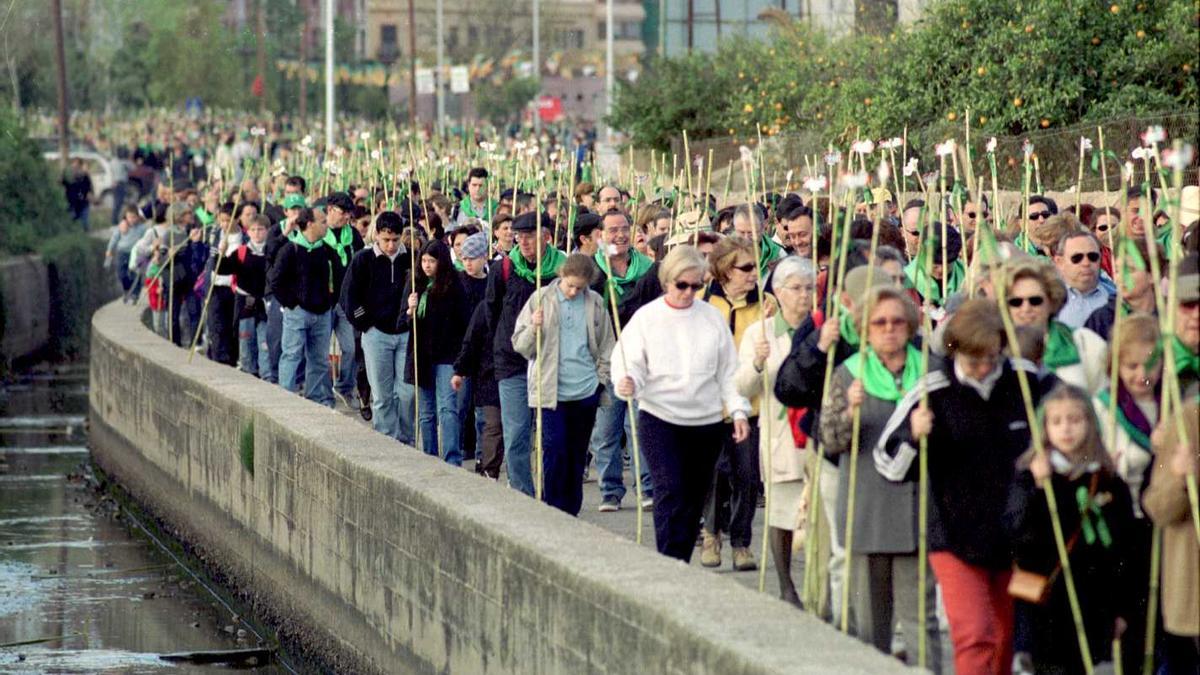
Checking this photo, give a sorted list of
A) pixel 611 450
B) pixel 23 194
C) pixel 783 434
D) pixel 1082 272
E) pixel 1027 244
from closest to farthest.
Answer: pixel 783 434, pixel 1082 272, pixel 1027 244, pixel 611 450, pixel 23 194

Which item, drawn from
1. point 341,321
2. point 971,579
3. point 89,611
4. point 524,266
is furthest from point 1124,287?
point 341,321

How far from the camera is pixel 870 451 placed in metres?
7.98

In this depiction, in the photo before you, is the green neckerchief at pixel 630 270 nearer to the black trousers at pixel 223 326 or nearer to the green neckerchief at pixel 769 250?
the green neckerchief at pixel 769 250

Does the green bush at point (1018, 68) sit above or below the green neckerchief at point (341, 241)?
above

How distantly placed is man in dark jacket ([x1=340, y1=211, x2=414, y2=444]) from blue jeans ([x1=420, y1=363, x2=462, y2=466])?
278 mm

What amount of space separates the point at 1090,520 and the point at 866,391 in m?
0.96

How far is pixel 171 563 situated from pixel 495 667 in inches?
290

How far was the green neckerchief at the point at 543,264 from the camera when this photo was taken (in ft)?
42.2

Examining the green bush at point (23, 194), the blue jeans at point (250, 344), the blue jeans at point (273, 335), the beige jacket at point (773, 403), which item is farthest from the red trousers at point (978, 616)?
the green bush at point (23, 194)

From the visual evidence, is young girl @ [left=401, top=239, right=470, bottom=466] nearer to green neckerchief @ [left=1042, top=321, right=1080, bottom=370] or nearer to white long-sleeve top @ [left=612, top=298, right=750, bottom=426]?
white long-sleeve top @ [left=612, top=298, right=750, bottom=426]

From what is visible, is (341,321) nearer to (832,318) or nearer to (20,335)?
(832,318)

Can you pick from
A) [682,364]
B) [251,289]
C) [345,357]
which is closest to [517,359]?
[682,364]

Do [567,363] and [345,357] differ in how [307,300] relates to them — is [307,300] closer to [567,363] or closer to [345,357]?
[345,357]

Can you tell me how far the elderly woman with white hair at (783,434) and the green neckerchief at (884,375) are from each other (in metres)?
1.36
